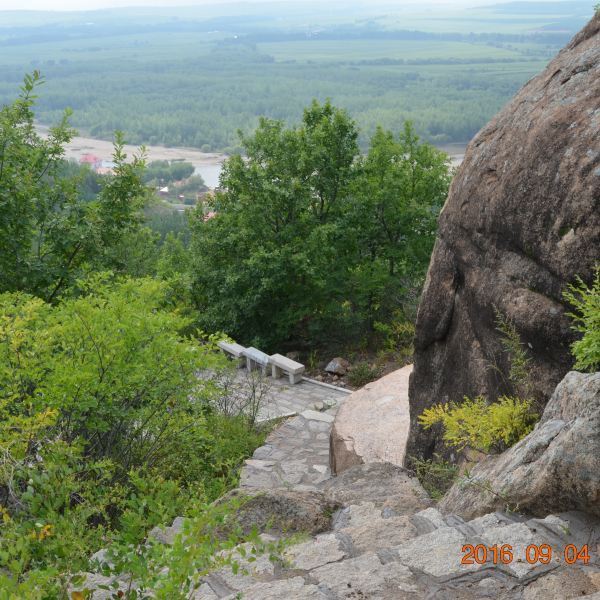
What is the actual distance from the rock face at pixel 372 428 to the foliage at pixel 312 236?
194 inches

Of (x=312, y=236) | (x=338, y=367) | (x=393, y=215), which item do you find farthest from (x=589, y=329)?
(x=393, y=215)

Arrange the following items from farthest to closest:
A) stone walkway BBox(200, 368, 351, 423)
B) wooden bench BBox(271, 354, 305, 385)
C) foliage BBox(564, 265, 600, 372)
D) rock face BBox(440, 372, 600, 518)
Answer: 1. wooden bench BBox(271, 354, 305, 385)
2. stone walkway BBox(200, 368, 351, 423)
3. foliage BBox(564, 265, 600, 372)
4. rock face BBox(440, 372, 600, 518)

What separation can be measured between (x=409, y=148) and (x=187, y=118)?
118m

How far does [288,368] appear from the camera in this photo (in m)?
12.6

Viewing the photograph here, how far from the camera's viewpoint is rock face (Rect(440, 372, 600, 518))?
390 cm

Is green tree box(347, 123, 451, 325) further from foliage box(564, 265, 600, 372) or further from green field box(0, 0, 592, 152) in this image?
green field box(0, 0, 592, 152)

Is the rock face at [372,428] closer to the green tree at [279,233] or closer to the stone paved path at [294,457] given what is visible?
the stone paved path at [294,457]

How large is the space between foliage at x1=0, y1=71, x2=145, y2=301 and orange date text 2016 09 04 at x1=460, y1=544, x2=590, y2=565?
6872 millimetres

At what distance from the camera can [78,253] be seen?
10250 millimetres

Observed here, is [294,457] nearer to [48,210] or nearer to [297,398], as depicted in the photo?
[297,398]

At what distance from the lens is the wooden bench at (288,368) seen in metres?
12.5

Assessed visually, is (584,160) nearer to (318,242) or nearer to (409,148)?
(318,242)

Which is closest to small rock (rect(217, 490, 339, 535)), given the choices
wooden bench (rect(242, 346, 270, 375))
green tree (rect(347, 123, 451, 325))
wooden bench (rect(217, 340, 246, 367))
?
wooden bench (rect(242, 346, 270, 375))

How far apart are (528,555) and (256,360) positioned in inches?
380
